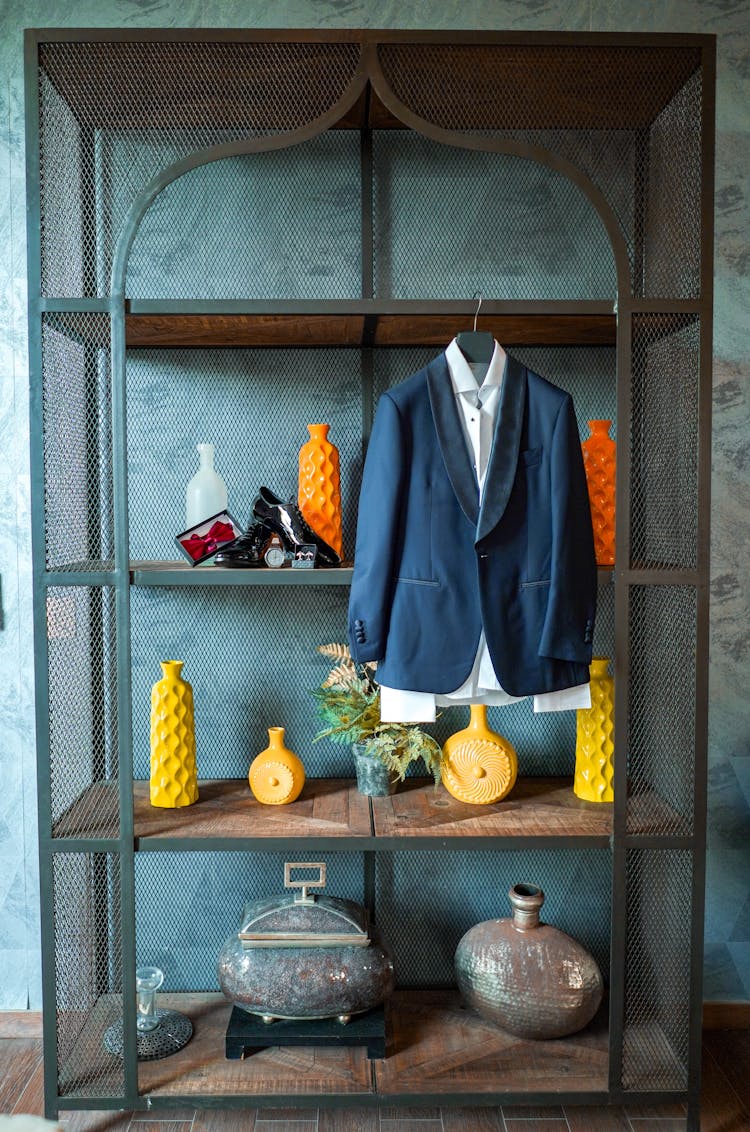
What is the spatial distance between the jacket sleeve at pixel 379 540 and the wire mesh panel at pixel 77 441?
1.97 feet

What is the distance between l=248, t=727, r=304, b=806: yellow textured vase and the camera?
2.18 metres

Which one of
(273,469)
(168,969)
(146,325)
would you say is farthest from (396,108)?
(168,969)

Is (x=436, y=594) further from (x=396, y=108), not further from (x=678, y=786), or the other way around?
(x=396, y=108)

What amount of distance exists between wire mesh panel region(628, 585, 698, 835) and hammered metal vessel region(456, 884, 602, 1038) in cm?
37

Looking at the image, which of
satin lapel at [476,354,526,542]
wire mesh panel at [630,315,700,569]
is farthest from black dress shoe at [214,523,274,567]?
wire mesh panel at [630,315,700,569]

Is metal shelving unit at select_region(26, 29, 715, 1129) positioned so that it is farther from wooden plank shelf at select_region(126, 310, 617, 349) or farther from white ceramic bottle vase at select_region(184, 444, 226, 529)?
white ceramic bottle vase at select_region(184, 444, 226, 529)

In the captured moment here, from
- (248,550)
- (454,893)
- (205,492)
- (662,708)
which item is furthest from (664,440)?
(454,893)

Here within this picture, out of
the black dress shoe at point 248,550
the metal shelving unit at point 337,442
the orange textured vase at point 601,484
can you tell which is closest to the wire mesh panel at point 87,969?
the metal shelving unit at point 337,442

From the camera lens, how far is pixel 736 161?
7.80 ft

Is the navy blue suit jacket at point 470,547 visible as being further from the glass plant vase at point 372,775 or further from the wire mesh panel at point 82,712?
the wire mesh panel at point 82,712

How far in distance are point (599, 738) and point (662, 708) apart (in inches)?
6.6

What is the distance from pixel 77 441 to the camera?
7.34 ft

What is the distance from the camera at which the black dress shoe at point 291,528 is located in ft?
6.75

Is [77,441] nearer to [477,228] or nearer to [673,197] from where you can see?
[477,228]
